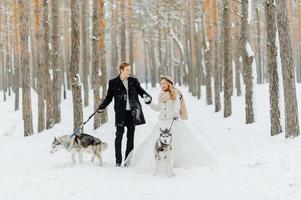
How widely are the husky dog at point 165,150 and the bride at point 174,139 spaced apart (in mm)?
418

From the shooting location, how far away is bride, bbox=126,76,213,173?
8.36 meters

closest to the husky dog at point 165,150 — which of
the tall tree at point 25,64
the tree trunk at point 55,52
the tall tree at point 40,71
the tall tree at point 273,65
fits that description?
the tall tree at point 273,65

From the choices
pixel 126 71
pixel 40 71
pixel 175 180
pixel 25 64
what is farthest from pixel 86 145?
pixel 40 71

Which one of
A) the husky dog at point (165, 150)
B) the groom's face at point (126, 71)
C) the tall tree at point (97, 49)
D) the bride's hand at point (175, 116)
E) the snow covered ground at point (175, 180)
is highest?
the tall tree at point (97, 49)

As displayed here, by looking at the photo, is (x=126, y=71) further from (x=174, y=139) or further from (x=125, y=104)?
(x=174, y=139)

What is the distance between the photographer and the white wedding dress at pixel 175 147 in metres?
8.37

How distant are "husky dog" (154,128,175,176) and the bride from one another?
0.42 metres

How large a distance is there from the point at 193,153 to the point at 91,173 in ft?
6.66

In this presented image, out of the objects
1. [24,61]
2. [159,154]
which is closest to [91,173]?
[159,154]

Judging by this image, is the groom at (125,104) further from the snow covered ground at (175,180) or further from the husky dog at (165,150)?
the husky dog at (165,150)

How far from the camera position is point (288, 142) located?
9.90 meters

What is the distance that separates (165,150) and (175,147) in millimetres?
767

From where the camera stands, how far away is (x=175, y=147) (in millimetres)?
8523

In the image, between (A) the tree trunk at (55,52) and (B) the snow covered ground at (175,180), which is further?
(A) the tree trunk at (55,52)
